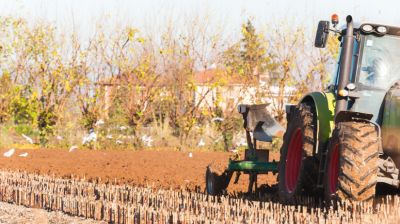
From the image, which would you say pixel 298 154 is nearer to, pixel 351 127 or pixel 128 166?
pixel 351 127

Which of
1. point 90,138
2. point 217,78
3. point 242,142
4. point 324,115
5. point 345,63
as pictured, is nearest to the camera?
point 345,63

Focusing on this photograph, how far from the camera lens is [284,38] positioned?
27688 millimetres

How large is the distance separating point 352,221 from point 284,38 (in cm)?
2170

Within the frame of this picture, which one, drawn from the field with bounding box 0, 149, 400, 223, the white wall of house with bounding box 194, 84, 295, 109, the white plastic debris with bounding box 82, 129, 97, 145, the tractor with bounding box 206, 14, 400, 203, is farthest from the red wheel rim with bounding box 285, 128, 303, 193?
the white wall of house with bounding box 194, 84, 295, 109

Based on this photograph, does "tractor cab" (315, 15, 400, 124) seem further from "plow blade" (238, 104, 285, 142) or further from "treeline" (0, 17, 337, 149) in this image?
"treeline" (0, 17, 337, 149)

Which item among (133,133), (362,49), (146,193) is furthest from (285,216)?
(133,133)

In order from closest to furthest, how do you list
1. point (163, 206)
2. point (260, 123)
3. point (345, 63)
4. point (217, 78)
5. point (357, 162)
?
point (357, 162) → point (345, 63) → point (163, 206) → point (260, 123) → point (217, 78)

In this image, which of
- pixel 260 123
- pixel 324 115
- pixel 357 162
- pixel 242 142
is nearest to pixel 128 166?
pixel 260 123

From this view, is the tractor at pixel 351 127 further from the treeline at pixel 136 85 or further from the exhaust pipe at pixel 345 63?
the treeline at pixel 136 85

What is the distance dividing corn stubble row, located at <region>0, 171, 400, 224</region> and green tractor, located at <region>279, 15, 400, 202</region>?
0.25 meters

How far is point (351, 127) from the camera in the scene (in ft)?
23.2

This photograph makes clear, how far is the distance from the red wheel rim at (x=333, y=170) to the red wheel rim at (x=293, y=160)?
1316mm

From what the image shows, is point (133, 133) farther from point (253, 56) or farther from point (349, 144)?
point (349, 144)

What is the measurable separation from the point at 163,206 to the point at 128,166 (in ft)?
22.5
